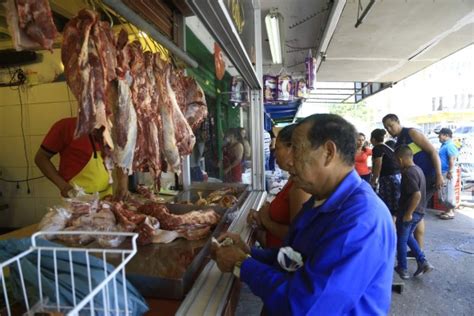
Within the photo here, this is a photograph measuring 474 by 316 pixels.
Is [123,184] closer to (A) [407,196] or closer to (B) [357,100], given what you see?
(A) [407,196]

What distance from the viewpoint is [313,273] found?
→ 109 centimetres

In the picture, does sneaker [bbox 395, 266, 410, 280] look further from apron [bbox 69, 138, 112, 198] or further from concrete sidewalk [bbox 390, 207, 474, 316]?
apron [bbox 69, 138, 112, 198]

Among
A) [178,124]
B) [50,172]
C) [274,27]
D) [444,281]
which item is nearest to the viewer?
[178,124]

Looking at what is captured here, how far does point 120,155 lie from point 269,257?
0.98 metres

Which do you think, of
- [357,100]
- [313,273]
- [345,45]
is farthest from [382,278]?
[357,100]

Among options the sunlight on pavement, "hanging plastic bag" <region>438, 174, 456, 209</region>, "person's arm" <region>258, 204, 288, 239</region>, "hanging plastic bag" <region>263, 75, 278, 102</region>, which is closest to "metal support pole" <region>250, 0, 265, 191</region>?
"hanging plastic bag" <region>263, 75, 278, 102</region>

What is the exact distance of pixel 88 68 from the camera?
4.53ft

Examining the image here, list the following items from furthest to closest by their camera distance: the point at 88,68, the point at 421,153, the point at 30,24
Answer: the point at 421,153 < the point at 88,68 < the point at 30,24

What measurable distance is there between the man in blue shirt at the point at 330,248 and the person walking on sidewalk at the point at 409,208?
333cm

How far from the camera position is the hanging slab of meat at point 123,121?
160cm

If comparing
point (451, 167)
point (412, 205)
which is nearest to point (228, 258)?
point (412, 205)

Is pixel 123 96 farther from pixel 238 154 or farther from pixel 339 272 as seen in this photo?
pixel 238 154

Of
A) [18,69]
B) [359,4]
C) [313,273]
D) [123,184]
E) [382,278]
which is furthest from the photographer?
[18,69]

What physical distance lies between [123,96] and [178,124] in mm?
595
